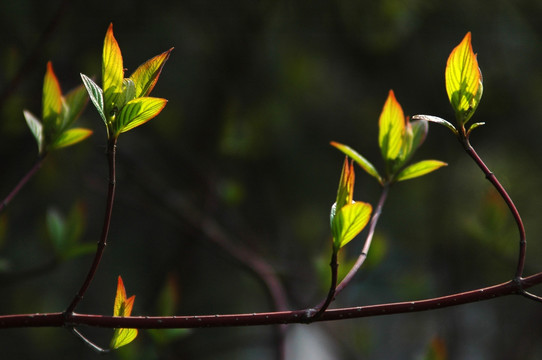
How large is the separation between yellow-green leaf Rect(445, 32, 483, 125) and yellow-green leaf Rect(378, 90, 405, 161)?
0.08 metres

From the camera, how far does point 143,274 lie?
1.72m

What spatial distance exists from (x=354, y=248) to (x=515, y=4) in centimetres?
104

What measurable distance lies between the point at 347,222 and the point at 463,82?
0.14 meters

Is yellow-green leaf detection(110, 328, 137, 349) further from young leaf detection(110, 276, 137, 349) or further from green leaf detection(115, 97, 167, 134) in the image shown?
green leaf detection(115, 97, 167, 134)

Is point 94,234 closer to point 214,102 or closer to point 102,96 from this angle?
point 214,102

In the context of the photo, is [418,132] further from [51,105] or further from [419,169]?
[51,105]

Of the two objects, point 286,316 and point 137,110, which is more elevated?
point 137,110

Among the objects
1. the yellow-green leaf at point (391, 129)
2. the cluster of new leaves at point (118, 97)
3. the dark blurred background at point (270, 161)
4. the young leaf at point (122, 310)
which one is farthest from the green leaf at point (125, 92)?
the dark blurred background at point (270, 161)

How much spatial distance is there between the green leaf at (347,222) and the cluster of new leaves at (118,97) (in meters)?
0.15

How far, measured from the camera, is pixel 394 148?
50 centimetres

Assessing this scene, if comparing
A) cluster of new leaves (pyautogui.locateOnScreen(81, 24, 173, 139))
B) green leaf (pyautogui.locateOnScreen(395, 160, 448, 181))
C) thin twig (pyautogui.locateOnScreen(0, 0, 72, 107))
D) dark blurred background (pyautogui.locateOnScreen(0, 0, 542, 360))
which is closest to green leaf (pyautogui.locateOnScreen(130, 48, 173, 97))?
cluster of new leaves (pyautogui.locateOnScreen(81, 24, 173, 139))

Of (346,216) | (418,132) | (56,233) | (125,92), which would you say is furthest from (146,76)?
(56,233)

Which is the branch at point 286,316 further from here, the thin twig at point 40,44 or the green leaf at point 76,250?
the thin twig at point 40,44

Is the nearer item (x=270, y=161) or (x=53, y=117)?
(x=53, y=117)
